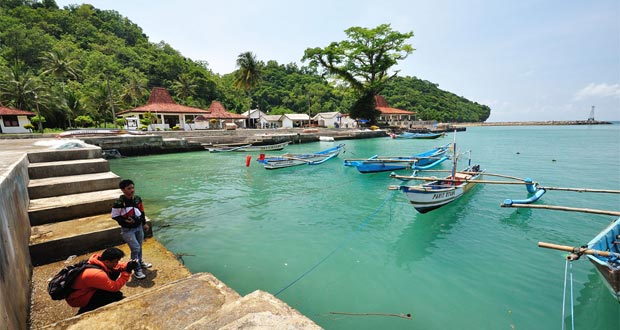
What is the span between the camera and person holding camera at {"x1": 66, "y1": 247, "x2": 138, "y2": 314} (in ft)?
10.4

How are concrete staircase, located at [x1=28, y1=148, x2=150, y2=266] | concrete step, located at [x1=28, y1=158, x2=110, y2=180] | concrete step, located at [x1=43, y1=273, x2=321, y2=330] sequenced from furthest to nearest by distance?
1. concrete step, located at [x1=28, y1=158, x2=110, y2=180]
2. concrete staircase, located at [x1=28, y1=148, x2=150, y2=266]
3. concrete step, located at [x1=43, y1=273, x2=321, y2=330]

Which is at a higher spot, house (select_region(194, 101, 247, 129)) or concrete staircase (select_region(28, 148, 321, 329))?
house (select_region(194, 101, 247, 129))

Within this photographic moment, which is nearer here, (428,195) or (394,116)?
(428,195)

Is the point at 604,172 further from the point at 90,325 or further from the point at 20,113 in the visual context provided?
the point at 20,113

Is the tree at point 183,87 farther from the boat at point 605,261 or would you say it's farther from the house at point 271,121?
the boat at point 605,261

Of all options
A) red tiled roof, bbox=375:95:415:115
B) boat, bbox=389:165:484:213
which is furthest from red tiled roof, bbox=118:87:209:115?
red tiled roof, bbox=375:95:415:115

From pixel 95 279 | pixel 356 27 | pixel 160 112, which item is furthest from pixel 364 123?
pixel 95 279

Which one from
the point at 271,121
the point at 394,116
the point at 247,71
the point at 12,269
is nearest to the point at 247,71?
the point at 247,71

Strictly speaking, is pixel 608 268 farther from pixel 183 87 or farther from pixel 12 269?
pixel 183 87

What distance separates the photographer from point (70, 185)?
7562 millimetres

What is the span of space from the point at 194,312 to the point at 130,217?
242 centimetres

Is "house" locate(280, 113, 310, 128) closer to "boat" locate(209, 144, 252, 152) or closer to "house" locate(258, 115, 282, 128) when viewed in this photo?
"house" locate(258, 115, 282, 128)

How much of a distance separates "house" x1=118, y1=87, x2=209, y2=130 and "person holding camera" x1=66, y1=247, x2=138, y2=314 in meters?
40.7

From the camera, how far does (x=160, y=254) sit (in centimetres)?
576
